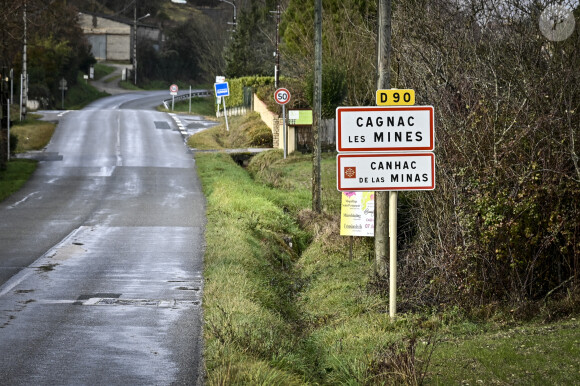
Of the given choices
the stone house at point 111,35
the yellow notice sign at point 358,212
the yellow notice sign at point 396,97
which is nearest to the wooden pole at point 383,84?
the yellow notice sign at point 396,97

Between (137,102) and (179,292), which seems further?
(137,102)

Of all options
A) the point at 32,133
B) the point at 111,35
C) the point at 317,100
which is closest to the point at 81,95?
the point at 111,35

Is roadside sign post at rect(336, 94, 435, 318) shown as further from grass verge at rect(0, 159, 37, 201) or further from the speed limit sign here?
the speed limit sign

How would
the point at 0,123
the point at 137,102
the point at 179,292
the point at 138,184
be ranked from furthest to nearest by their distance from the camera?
1. the point at 137,102
2. the point at 0,123
3. the point at 138,184
4. the point at 179,292

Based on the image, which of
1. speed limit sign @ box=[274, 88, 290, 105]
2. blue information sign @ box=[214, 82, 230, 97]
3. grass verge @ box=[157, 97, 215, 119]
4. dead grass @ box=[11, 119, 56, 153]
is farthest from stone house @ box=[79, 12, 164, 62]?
speed limit sign @ box=[274, 88, 290, 105]

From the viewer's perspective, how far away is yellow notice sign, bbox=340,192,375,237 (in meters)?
15.5

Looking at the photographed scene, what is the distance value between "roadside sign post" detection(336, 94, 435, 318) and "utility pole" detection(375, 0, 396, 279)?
7.77 ft

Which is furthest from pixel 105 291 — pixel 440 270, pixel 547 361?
pixel 547 361

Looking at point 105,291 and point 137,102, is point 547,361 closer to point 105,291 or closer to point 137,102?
point 105,291

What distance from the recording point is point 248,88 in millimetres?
48719

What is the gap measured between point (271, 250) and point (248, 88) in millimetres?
31608

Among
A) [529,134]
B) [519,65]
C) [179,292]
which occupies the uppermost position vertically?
[519,65]

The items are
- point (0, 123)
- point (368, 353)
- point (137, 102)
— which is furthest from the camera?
point (137, 102)

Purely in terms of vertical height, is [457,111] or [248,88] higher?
[248,88]
